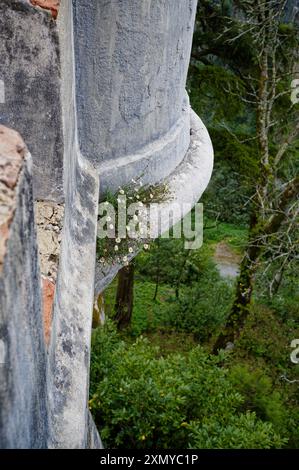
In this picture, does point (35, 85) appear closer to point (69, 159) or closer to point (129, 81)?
point (69, 159)

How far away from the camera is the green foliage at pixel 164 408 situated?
5000mm

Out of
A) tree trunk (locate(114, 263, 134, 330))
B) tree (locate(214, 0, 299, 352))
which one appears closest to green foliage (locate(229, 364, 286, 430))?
tree (locate(214, 0, 299, 352))

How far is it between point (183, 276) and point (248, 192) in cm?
344

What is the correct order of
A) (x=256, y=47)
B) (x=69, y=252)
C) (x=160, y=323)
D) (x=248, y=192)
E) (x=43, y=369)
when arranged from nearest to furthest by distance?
(x=43, y=369), (x=69, y=252), (x=256, y=47), (x=248, y=192), (x=160, y=323)

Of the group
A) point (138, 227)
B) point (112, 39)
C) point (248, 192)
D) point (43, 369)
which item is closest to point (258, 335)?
point (248, 192)

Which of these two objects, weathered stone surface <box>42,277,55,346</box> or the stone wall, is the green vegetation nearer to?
the stone wall

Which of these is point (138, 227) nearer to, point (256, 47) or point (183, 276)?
point (256, 47)

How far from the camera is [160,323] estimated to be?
1164 centimetres

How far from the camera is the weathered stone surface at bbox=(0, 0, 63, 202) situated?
226 cm

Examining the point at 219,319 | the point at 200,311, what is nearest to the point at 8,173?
the point at 219,319

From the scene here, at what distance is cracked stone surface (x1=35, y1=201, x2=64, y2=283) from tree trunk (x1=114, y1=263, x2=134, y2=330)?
24.7ft

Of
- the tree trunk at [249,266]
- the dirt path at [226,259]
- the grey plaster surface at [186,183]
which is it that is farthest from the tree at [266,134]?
the dirt path at [226,259]

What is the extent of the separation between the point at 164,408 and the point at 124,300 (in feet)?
17.7

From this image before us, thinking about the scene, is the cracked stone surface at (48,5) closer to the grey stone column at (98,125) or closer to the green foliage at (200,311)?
the grey stone column at (98,125)
